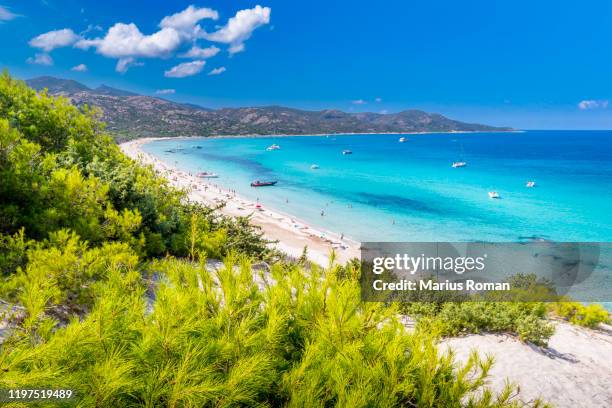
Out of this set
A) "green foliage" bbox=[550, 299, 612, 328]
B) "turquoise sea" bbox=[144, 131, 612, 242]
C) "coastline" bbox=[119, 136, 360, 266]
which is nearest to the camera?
"green foliage" bbox=[550, 299, 612, 328]

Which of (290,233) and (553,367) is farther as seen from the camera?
(290,233)

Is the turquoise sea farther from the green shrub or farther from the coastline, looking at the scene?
the green shrub

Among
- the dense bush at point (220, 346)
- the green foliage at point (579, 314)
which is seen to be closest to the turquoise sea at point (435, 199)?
the green foliage at point (579, 314)

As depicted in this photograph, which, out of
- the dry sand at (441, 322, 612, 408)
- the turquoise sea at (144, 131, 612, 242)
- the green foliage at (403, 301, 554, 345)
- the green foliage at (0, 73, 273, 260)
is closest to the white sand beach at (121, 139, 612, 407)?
the dry sand at (441, 322, 612, 408)

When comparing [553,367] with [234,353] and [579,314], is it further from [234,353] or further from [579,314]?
[234,353]

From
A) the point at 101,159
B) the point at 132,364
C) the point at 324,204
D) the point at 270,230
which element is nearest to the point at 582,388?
the point at 132,364

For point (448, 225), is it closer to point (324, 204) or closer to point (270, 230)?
point (324, 204)

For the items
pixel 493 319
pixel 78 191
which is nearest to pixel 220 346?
pixel 78 191

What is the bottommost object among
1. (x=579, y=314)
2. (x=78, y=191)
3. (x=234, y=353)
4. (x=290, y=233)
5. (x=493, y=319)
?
(x=290, y=233)

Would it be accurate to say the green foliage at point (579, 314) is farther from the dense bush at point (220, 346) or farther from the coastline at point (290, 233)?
the dense bush at point (220, 346)
